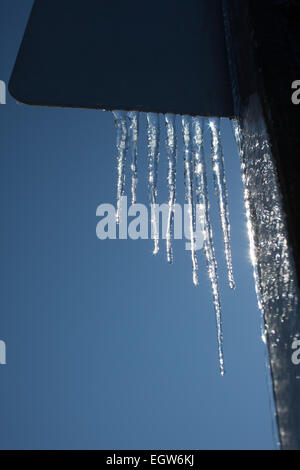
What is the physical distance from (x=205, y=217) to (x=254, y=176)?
1179mm

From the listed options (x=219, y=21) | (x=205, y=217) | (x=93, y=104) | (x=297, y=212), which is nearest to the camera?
(x=297, y=212)

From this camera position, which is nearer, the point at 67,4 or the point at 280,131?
the point at 280,131

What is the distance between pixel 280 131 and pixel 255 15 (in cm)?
43

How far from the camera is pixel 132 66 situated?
135 cm

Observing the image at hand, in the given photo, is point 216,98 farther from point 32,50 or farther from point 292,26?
point 32,50

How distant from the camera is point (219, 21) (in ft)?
4.75

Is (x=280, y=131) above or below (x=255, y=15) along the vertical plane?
below

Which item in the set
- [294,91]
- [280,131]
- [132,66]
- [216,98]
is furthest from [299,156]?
[132,66]

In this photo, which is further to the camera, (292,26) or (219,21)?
(219,21)

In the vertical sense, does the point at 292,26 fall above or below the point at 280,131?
above
